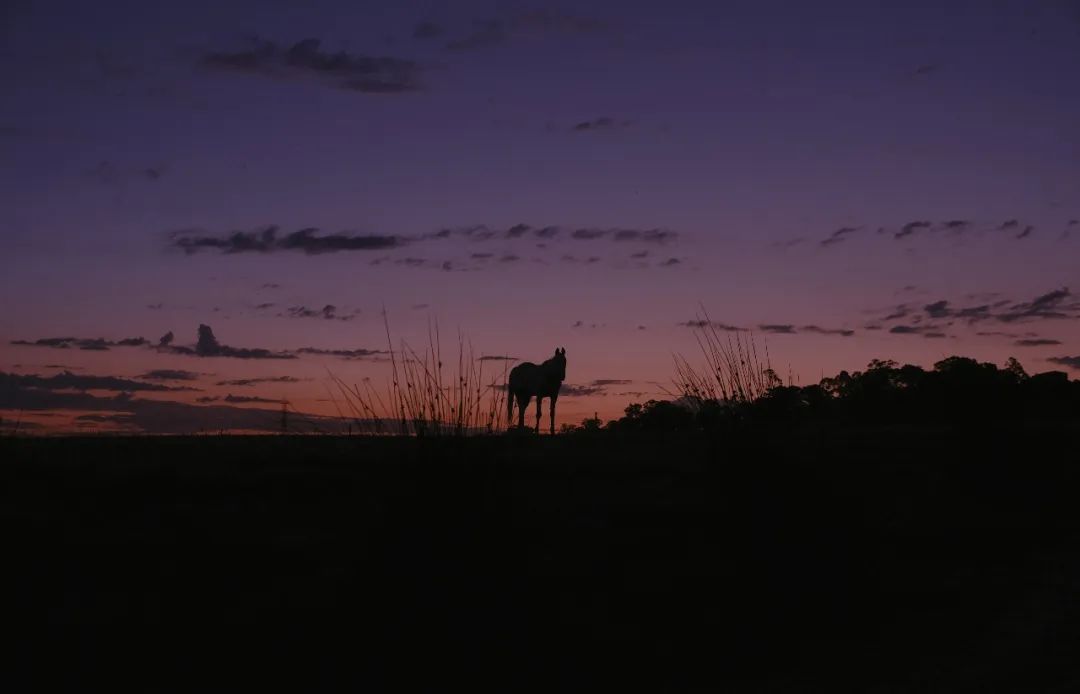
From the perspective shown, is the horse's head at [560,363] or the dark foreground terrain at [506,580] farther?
the horse's head at [560,363]

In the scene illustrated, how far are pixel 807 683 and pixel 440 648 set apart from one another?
8.07 ft

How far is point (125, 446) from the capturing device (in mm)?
13672

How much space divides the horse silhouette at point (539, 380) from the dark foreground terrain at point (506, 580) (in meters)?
12.1

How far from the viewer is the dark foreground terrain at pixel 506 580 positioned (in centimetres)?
685

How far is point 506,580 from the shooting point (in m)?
7.68

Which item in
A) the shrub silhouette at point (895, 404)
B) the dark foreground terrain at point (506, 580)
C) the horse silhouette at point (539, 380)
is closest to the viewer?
the dark foreground terrain at point (506, 580)

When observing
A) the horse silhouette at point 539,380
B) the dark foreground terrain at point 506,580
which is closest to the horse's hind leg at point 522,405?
the horse silhouette at point 539,380

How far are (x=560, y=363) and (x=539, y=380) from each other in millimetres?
666

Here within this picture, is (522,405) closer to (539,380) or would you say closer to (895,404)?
(539,380)

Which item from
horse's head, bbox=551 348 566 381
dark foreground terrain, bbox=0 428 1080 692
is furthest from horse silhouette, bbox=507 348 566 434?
dark foreground terrain, bbox=0 428 1080 692

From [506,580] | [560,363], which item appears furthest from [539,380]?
[506,580]

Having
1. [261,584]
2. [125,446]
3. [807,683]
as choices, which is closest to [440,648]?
[261,584]

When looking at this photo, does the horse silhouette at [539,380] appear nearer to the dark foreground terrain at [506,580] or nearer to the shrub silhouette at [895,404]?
the shrub silhouette at [895,404]

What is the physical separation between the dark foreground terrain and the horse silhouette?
12.1 m
